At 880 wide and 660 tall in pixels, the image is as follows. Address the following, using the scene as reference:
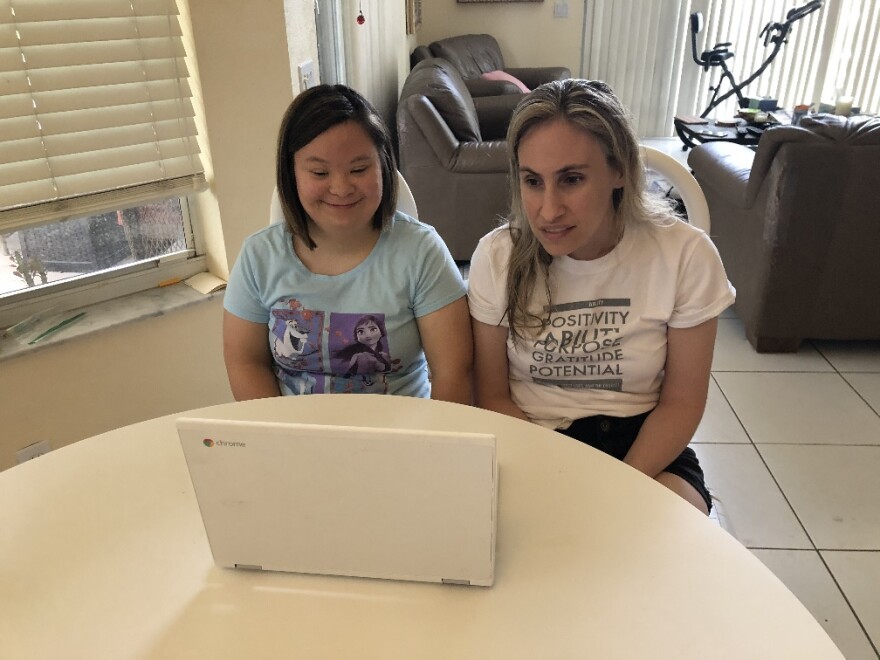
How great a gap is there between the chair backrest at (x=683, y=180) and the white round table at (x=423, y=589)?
27.8 inches

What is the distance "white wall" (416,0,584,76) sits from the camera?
633cm

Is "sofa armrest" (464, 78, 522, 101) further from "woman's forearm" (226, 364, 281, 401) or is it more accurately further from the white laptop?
the white laptop

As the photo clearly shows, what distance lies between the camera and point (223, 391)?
210 centimetres

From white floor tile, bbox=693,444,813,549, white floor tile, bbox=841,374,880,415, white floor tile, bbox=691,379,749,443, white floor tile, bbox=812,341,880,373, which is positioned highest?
white floor tile, bbox=812,341,880,373

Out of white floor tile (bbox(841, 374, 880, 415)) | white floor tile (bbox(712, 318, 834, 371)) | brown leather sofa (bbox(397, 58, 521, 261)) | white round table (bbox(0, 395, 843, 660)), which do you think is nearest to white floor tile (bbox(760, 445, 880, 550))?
white floor tile (bbox(841, 374, 880, 415))

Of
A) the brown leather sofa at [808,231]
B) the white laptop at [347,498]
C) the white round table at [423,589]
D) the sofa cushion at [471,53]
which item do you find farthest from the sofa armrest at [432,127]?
the white laptop at [347,498]

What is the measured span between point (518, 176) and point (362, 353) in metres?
0.45

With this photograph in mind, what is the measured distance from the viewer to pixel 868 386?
2.58m

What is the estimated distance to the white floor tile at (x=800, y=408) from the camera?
2.30 metres

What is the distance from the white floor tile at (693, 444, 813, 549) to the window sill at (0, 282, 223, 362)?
156 cm

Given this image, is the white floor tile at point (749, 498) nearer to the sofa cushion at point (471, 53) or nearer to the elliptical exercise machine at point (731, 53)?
the sofa cushion at point (471, 53)

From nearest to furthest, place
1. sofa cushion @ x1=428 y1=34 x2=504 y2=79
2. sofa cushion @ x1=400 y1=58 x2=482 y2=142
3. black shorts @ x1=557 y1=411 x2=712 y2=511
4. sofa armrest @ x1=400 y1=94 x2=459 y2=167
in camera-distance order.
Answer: black shorts @ x1=557 y1=411 x2=712 y2=511 < sofa armrest @ x1=400 y1=94 x2=459 y2=167 < sofa cushion @ x1=400 y1=58 x2=482 y2=142 < sofa cushion @ x1=428 y1=34 x2=504 y2=79

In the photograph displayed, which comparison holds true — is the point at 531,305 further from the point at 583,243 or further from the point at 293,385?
the point at 293,385

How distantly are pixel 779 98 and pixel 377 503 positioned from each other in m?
7.05
